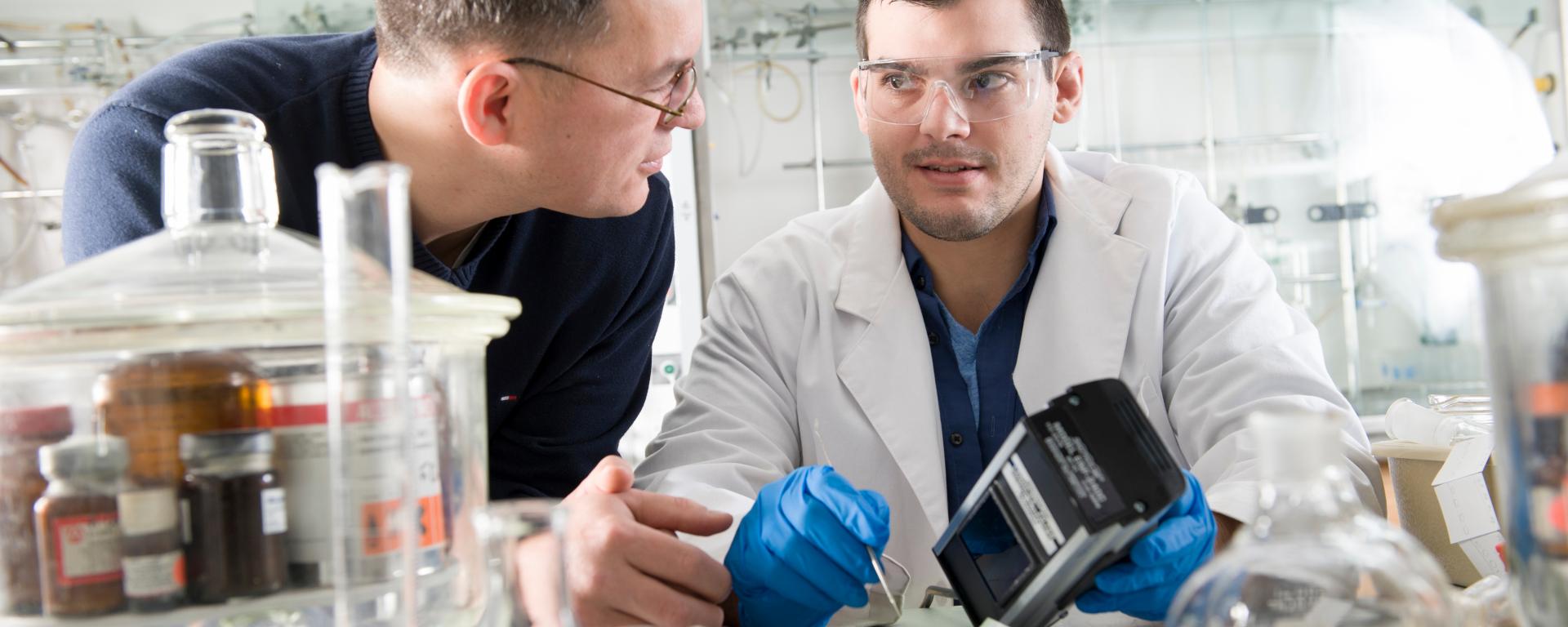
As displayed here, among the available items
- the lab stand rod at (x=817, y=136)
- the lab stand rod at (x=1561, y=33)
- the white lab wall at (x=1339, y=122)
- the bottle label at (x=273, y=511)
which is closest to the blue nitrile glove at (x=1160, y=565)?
the bottle label at (x=273, y=511)

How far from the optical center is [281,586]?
0.68 meters

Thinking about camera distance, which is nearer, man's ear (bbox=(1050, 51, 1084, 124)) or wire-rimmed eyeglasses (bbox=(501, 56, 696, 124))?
wire-rimmed eyeglasses (bbox=(501, 56, 696, 124))

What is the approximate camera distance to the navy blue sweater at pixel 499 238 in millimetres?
1252

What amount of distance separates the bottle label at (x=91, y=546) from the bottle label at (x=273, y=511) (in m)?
0.08

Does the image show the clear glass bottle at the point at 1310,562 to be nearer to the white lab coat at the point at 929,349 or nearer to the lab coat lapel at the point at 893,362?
the white lab coat at the point at 929,349

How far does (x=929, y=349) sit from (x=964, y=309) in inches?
5.5

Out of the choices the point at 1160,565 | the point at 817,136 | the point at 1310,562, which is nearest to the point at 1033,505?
the point at 1160,565

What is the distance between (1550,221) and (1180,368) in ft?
3.17

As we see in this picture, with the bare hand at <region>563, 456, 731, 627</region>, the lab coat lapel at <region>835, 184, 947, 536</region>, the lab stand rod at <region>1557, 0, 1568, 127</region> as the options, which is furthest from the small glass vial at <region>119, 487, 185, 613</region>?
the lab stand rod at <region>1557, 0, 1568, 127</region>

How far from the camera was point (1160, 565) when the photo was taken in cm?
88

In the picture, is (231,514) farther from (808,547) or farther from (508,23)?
(508,23)

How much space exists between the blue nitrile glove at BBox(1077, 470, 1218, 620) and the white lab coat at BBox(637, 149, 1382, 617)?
0.46 meters

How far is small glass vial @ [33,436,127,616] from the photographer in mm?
643

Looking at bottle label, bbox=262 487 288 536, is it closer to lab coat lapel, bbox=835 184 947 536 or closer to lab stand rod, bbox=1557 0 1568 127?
lab coat lapel, bbox=835 184 947 536
